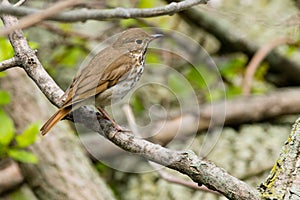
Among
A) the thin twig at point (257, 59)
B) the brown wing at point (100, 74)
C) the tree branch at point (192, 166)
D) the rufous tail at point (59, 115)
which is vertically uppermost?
the thin twig at point (257, 59)

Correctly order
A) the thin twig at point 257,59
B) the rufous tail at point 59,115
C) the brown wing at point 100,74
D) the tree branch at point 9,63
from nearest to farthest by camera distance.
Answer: the tree branch at point 9,63 → the rufous tail at point 59,115 → the brown wing at point 100,74 → the thin twig at point 257,59

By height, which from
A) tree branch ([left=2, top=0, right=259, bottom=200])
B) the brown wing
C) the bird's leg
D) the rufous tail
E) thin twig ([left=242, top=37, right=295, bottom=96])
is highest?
thin twig ([left=242, top=37, right=295, bottom=96])

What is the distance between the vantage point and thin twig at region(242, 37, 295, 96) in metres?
4.36

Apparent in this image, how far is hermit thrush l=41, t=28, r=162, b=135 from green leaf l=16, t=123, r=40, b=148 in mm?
662

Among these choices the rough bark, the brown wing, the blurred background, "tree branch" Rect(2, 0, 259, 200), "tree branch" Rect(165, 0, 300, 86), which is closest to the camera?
"tree branch" Rect(2, 0, 259, 200)

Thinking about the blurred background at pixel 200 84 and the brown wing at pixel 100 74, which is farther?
the blurred background at pixel 200 84

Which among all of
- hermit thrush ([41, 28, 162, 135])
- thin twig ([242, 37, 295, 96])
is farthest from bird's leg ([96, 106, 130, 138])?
thin twig ([242, 37, 295, 96])

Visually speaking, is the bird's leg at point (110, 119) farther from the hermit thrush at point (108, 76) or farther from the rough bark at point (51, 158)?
the rough bark at point (51, 158)

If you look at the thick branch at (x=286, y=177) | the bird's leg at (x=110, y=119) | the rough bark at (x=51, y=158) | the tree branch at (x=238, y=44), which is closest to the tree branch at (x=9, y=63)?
the bird's leg at (x=110, y=119)

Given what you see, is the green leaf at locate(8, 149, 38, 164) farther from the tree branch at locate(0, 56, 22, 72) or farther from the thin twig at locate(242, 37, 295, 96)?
the thin twig at locate(242, 37, 295, 96)

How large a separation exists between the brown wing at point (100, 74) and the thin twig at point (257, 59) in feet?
6.21

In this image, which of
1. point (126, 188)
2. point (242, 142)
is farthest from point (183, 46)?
point (126, 188)

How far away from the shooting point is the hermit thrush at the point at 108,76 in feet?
7.81

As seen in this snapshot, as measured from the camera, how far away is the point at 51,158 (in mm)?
3377
